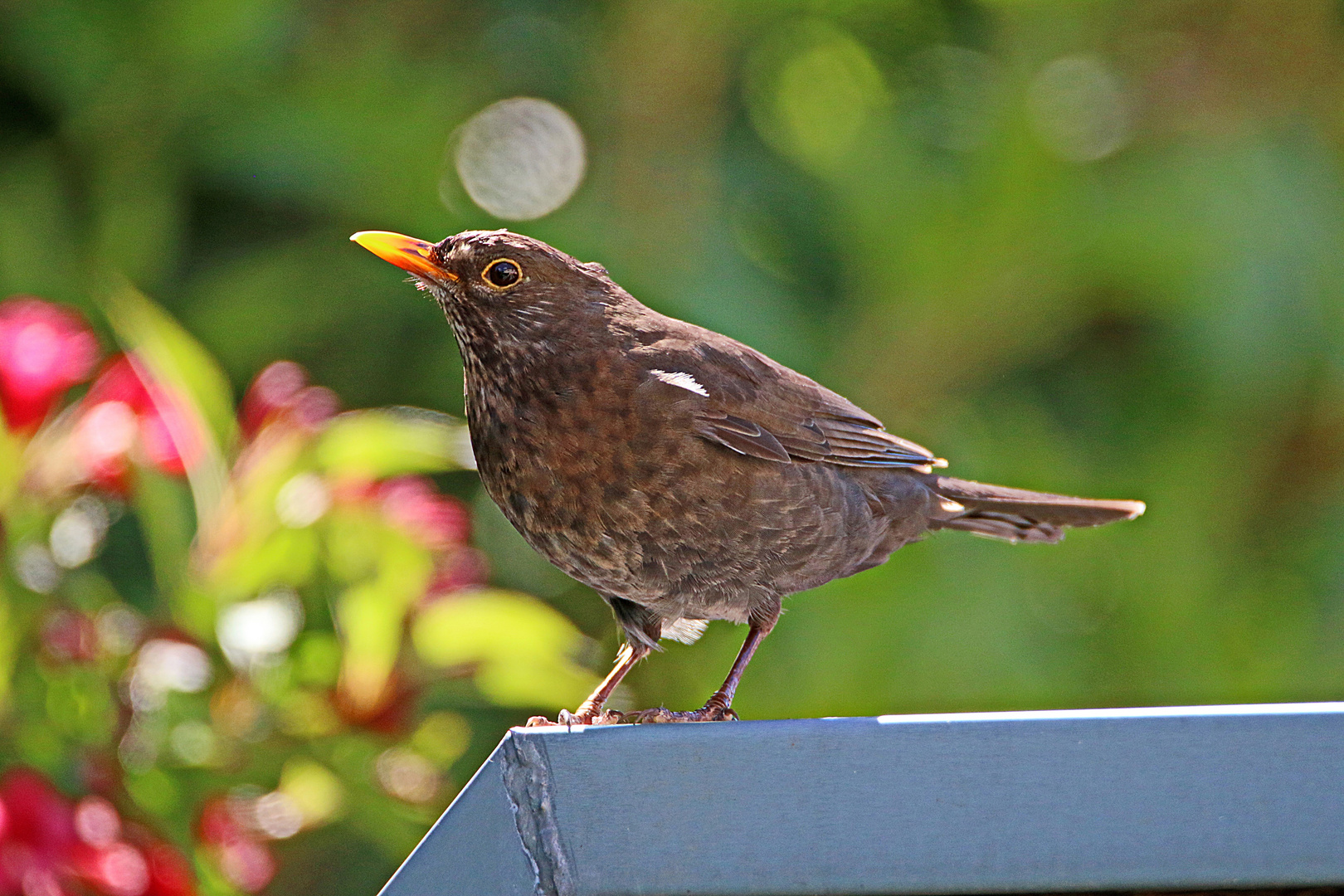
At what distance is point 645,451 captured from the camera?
239 cm

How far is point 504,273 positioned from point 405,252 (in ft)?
0.63

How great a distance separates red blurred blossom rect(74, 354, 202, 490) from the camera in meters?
2.54

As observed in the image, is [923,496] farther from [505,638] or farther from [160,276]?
[160,276]

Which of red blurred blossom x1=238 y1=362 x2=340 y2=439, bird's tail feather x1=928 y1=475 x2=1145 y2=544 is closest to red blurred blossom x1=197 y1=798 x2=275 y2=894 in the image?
red blurred blossom x1=238 y1=362 x2=340 y2=439

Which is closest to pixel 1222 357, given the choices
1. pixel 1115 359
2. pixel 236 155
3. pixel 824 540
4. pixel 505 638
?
pixel 1115 359

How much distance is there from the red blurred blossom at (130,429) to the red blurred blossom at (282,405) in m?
0.20

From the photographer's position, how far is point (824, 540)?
270 centimetres

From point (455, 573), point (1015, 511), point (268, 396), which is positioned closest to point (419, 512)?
point (455, 573)

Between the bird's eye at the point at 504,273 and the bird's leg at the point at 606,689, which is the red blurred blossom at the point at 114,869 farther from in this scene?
the bird's eye at the point at 504,273

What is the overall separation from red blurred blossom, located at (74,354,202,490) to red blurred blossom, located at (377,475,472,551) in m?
0.38

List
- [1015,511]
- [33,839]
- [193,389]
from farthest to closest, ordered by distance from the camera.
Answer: [1015,511] → [193,389] → [33,839]

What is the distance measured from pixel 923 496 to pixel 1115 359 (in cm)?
230

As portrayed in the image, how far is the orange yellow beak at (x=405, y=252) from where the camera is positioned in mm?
2461

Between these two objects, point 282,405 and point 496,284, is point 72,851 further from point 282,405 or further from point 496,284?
point 496,284
